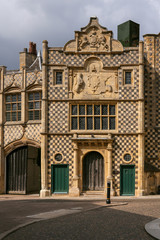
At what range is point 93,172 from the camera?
23484 millimetres

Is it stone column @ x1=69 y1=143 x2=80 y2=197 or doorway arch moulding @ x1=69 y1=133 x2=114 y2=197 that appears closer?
stone column @ x1=69 y1=143 x2=80 y2=197

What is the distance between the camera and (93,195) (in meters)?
22.8

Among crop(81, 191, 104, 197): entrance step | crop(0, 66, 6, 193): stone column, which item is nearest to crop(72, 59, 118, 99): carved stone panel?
crop(0, 66, 6, 193): stone column

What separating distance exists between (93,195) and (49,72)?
28.2 feet

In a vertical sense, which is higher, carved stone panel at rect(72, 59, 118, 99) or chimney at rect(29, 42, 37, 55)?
chimney at rect(29, 42, 37, 55)

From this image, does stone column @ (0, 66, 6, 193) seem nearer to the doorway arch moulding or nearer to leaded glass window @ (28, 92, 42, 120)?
leaded glass window @ (28, 92, 42, 120)

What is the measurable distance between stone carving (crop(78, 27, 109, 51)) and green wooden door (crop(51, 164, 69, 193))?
26.4ft

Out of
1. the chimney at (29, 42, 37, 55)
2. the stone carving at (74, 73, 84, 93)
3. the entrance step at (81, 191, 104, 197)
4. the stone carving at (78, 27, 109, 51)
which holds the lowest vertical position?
the entrance step at (81, 191, 104, 197)

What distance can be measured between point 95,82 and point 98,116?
2276mm

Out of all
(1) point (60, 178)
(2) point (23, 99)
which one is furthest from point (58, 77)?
(1) point (60, 178)

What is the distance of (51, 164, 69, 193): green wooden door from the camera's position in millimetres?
23281

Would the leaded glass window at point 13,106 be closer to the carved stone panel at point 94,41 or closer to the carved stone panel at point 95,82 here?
the carved stone panel at point 95,82

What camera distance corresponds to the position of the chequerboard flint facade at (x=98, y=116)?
23141 mm

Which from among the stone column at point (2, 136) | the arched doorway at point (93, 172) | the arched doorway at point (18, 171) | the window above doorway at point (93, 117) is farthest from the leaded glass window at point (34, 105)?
the arched doorway at point (93, 172)
